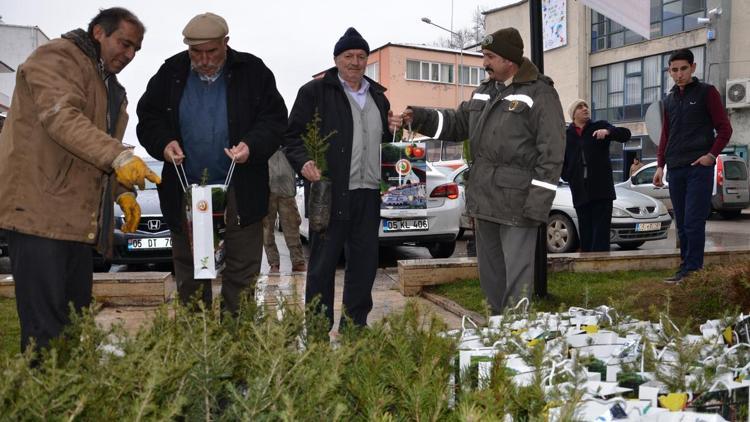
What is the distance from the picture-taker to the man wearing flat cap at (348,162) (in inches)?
188

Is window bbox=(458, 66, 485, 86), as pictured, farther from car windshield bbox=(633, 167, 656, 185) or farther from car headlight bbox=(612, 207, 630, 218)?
car headlight bbox=(612, 207, 630, 218)

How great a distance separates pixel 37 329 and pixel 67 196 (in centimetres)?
61

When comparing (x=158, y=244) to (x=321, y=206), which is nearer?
(x=321, y=206)

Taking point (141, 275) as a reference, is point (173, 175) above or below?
above

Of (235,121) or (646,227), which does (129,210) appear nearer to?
(235,121)

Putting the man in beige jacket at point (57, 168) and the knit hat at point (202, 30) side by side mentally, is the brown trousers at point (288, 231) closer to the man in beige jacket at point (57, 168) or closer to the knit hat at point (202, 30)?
the knit hat at point (202, 30)

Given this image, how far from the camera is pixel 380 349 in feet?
6.87

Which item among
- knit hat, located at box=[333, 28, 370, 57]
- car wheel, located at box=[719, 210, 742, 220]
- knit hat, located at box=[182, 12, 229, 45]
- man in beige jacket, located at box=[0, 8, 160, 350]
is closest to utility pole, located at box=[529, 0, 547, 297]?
knit hat, located at box=[333, 28, 370, 57]

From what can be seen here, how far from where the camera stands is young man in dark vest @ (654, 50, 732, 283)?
639 centimetres

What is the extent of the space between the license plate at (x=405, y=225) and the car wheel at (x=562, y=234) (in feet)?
9.18

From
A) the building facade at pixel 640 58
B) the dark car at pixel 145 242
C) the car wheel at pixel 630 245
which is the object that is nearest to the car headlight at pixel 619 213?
the car wheel at pixel 630 245

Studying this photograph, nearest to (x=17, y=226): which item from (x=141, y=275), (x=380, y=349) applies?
(x=380, y=349)

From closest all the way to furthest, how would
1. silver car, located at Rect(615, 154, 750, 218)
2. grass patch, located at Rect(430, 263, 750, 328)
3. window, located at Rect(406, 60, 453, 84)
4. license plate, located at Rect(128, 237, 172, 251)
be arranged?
1. grass patch, located at Rect(430, 263, 750, 328)
2. license plate, located at Rect(128, 237, 172, 251)
3. silver car, located at Rect(615, 154, 750, 218)
4. window, located at Rect(406, 60, 453, 84)

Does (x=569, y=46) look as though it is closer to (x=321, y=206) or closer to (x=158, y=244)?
(x=158, y=244)
